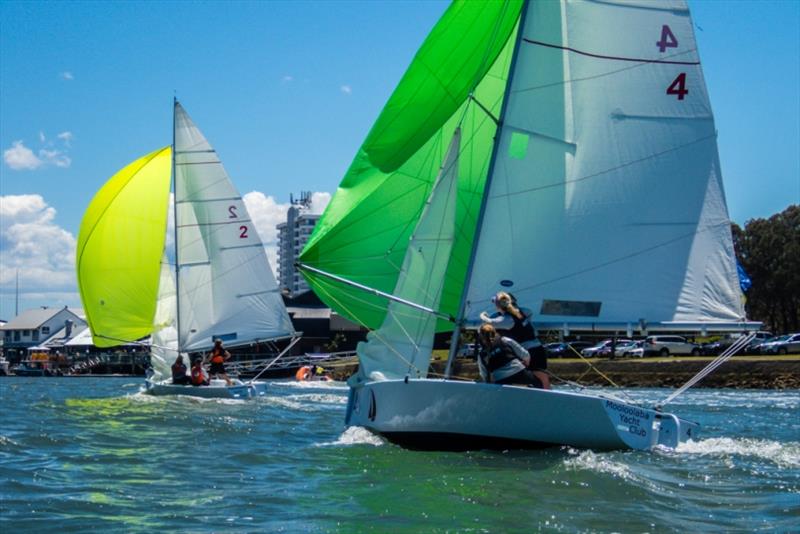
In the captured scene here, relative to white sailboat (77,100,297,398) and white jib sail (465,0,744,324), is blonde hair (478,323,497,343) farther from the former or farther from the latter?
white sailboat (77,100,297,398)

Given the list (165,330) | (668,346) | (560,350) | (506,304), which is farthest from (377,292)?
(560,350)

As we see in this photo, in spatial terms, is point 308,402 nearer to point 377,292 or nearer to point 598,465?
point 377,292

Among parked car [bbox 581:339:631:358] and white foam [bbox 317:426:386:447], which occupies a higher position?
parked car [bbox 581:339:631:358]

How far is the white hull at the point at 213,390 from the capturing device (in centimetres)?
2820

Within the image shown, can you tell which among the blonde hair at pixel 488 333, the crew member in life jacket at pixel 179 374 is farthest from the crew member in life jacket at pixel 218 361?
the blonde hair at pixel 488 333

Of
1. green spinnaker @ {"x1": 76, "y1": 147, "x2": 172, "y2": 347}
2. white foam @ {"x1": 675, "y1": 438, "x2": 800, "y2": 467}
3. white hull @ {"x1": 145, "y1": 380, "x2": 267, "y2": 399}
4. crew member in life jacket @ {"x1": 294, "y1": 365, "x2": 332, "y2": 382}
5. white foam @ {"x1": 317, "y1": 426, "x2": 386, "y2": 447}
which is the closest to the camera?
white foam @ {"x1": 675, "y1": 438, "x2": 800, "y2": 467}

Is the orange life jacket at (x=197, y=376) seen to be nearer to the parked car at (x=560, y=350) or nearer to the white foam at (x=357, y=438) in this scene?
the white foam at (x=357, y=438)

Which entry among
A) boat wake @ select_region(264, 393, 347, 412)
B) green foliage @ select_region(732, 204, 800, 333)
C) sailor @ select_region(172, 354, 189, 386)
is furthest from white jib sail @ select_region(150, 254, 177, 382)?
green foliage @ select_region(732, 204, 800, 333)

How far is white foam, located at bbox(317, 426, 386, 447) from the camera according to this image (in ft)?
47.9

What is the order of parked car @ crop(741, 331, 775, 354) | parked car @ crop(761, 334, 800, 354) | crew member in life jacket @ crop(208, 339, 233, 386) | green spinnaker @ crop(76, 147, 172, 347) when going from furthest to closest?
1. parked car @ crop(761, 334, 800, 354)
2. parked car @ crop(741, 331, 775, 354)
3. green spinnaker @ crop(76, 147, 172, 347)
4. crew member in life jacket @ crop(208, 339, 233, 386)

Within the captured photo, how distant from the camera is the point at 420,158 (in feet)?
52.9

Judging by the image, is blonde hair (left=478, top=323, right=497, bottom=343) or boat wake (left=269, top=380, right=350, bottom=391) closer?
blonde hair (left=478, top=323, right=497, bottom=343)

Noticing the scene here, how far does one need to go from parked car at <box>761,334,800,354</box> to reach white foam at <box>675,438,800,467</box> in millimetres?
36100

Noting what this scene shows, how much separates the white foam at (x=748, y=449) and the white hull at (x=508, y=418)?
Result: 1.09 m
